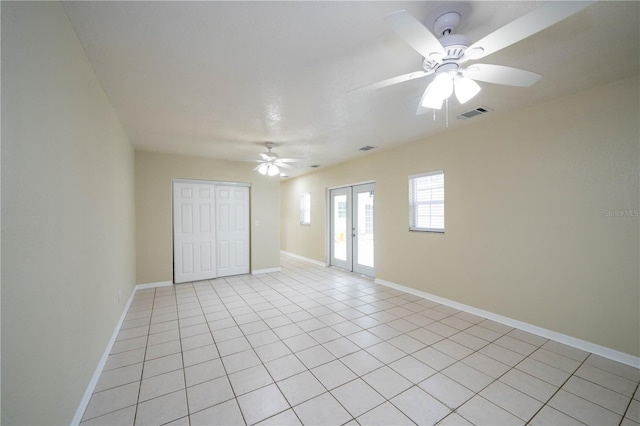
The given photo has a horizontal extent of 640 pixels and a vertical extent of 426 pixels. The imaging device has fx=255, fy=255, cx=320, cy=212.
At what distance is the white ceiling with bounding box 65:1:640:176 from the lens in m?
1.58

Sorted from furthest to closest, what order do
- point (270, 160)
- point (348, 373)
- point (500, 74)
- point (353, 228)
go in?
point (353, 228)
point (270, 160)
point (348, 373)
point (500, 74)

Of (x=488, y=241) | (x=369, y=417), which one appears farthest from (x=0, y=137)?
(x=488, y=241)

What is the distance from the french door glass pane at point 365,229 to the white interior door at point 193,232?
3.25 m

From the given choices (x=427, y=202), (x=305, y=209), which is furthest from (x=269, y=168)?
(x=305, y=209)

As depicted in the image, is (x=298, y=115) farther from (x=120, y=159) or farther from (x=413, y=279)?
(x=413, y=279)

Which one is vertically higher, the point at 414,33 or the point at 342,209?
the point at 414,33

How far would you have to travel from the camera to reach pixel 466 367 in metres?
2.34

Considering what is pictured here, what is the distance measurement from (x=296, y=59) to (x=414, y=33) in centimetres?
101

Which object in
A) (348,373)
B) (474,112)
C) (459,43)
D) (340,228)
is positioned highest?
(474,112)

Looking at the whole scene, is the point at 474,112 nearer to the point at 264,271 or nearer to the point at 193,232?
the point at 264,271

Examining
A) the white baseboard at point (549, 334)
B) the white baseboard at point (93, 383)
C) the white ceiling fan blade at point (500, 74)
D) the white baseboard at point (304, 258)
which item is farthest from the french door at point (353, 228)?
the white baseboard at point (93, 383)

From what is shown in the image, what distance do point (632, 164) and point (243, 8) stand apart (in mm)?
3546

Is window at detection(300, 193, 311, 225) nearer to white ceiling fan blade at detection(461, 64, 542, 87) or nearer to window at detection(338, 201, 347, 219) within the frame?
window at detection(338, 201, 347, 219)

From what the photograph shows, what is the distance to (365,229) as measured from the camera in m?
5.70
